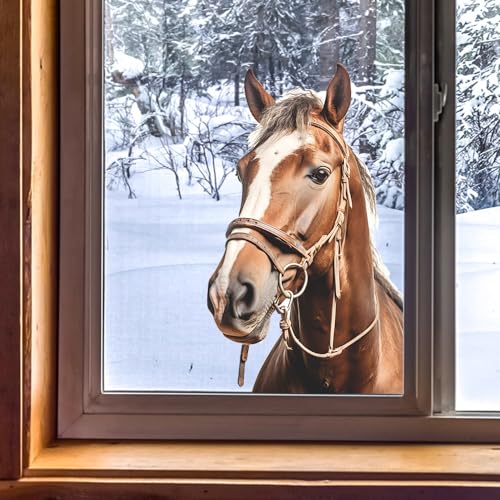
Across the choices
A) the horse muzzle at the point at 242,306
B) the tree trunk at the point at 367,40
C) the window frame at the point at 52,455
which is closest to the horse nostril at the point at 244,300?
the horse muzzle at the point at 242,306

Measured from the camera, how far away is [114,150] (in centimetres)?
156

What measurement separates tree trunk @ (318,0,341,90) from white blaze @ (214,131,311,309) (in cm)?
14

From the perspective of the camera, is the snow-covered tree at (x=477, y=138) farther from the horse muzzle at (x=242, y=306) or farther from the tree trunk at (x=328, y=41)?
the horse muzzle at (x=242, y=306)

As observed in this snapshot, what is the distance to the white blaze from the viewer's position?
4.98ft

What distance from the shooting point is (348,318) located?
1.55m

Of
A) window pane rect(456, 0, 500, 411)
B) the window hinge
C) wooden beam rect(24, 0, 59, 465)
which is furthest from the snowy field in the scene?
the window hinge

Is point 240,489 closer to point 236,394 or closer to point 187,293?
point 236,394

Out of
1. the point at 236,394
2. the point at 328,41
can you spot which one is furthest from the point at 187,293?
the point at 328,41

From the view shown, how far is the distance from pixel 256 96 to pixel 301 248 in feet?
1.06

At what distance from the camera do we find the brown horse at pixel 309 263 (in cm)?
152

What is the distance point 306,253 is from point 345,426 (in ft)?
1.18

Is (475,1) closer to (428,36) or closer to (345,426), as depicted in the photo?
(428,36)
